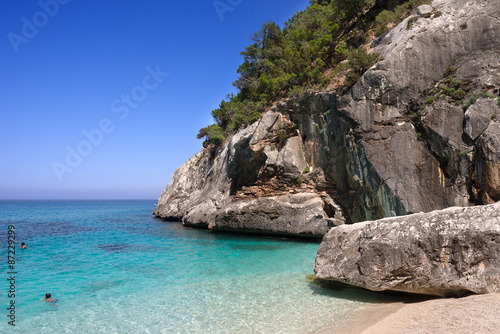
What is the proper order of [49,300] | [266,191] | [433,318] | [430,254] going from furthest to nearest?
[266,191], [49,300], [430,254], [433,318]

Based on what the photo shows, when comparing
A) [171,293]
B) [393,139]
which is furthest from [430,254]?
[393,139]

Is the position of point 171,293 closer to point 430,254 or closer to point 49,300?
point 49,300

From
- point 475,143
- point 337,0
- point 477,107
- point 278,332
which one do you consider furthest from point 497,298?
point 337,0

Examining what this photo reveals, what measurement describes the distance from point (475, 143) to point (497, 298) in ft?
26.3

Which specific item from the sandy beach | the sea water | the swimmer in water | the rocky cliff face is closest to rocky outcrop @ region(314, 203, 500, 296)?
the sandy beach

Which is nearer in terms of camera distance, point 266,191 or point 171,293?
point 171,293

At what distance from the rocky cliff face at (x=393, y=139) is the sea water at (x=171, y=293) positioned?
4.54m

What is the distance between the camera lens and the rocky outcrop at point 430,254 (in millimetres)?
6895

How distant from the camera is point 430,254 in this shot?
24.2 feet

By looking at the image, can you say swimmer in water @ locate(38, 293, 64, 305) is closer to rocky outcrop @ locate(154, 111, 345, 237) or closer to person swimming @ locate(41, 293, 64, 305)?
person swimming @ locate(41, 293, 64, 305)

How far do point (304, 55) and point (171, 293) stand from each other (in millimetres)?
21197

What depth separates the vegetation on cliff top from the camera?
826 inches

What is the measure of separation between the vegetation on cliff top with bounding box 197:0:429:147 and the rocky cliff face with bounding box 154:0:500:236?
1863mm

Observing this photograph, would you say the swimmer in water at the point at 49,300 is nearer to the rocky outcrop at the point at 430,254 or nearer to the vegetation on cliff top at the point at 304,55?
the rocky outcrop at the point at 430,254
